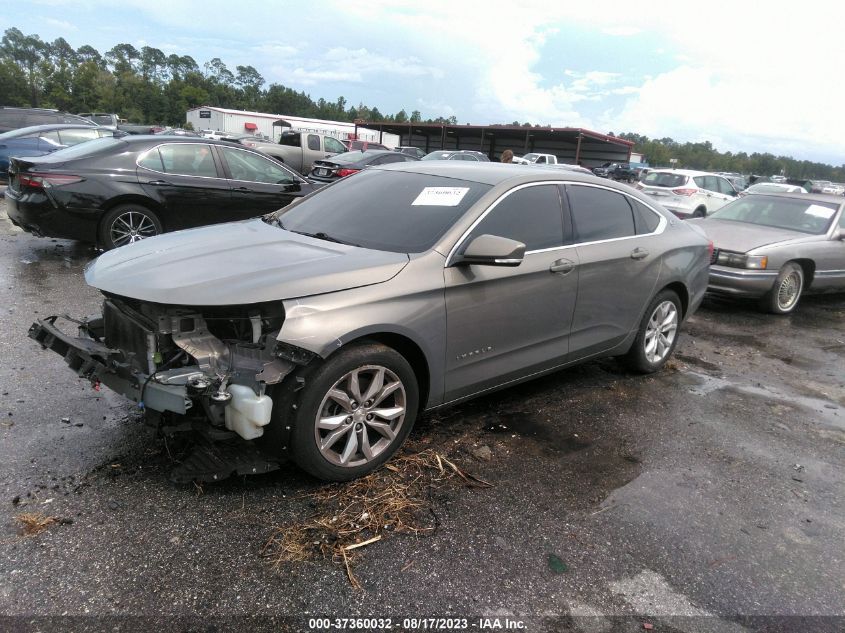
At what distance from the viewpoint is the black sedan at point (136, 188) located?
267 inches

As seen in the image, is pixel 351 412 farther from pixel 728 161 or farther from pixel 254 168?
pixel 728 161

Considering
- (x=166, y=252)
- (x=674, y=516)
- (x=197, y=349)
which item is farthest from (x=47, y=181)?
(x=674, y=516)

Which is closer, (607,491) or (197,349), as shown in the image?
(197,349)

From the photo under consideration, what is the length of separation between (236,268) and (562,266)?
2087 millimetres

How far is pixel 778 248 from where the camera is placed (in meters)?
7.43

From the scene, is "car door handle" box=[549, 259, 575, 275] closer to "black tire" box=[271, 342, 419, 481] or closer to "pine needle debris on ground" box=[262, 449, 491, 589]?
"black tire" box=[271, 342, 419, 481]

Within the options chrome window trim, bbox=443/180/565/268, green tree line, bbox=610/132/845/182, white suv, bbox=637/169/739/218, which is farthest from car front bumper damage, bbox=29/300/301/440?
green tree line, bbox=610/132/845/182

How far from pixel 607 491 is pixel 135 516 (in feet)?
7.88

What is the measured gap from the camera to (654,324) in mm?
4965

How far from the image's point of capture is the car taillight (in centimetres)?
671

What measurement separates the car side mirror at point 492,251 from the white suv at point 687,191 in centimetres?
1454

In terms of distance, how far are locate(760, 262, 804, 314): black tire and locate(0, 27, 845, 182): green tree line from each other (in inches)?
2632

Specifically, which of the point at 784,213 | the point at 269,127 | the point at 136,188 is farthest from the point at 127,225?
the point at 269,127

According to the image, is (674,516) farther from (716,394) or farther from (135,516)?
(135,516)
